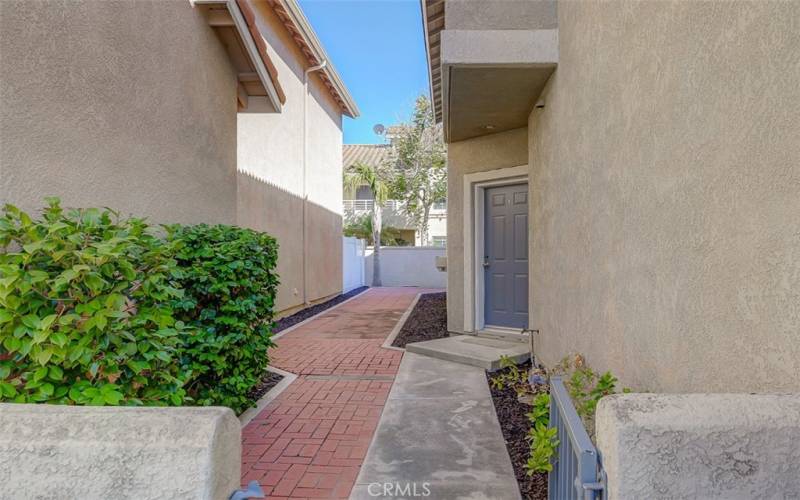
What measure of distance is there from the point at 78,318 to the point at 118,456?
3.62ft

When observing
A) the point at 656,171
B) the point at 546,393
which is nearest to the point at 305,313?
the point at 546,393

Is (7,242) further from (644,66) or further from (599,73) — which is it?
(599,73)

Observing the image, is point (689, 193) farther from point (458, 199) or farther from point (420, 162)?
point (420, 162)

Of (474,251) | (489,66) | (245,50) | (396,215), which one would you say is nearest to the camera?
(489,66)

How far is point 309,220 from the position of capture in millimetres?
12383

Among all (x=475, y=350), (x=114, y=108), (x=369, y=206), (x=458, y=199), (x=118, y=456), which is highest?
(x=369, y=206)

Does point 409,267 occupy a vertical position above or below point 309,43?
below

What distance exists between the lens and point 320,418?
4359 millimetres

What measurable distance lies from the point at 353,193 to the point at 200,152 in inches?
736

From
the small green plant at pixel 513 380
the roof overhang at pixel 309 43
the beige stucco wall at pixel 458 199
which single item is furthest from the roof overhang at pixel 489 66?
the roof overhang at pixel 309 43

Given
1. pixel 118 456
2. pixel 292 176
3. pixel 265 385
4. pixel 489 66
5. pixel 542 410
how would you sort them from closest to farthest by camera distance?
pixel 118 456 < pixel 542 410 < pixel 489 66 < pixel 265 385 < pixel 292 176

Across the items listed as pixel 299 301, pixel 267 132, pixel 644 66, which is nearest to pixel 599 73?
pixel 644 66

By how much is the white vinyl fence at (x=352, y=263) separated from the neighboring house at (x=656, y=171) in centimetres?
1175

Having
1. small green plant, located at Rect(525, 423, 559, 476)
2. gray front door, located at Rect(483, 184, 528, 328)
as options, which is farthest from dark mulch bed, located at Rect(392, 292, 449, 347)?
small green plant, located at Rect(525, 423, 559, 476)
